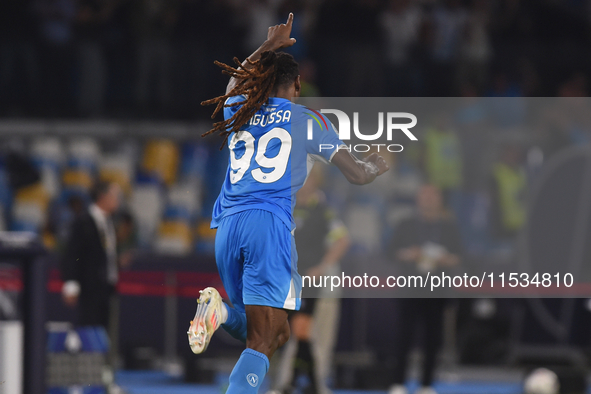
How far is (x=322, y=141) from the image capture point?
5.45 meters

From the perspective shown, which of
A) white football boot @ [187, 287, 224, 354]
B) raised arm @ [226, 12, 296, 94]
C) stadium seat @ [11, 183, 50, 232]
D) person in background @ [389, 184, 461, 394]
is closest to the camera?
white football boot @ [187, 287, 224, 354]

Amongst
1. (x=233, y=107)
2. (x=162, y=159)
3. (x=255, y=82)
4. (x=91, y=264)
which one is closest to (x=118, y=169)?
(x=162, y=159)

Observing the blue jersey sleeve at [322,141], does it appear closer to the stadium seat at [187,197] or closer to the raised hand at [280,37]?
the raised hand at [280,37]

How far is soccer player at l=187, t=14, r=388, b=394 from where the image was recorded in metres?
5.30

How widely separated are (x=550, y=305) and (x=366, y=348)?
2.50 metres

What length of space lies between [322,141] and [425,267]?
460 cm

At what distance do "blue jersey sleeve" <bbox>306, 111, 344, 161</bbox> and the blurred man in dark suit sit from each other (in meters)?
5.55

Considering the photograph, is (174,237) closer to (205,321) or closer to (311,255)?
(311,255)

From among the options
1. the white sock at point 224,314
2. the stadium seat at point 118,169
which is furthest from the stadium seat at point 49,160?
the white sock at point 224,314


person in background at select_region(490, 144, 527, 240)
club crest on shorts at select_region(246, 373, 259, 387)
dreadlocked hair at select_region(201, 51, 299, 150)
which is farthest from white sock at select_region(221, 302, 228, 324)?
person in background at select_region(490, 144, 527, 240)

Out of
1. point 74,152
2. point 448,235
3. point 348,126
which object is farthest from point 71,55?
Answer: point 348,126

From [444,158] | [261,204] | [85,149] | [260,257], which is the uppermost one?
[85,149]

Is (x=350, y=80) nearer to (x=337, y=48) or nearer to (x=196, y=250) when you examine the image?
(x=337, y=48)

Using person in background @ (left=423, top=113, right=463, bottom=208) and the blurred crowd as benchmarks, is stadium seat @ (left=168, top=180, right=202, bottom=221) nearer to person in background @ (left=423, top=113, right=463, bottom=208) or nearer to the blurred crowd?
the blurred crowd
